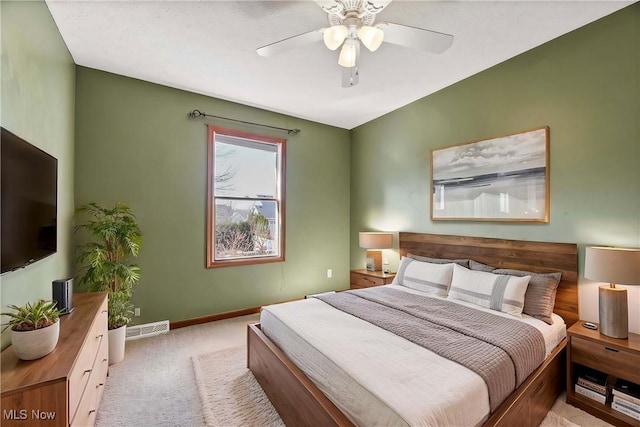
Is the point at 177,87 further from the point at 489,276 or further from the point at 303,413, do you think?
the point at 489,276

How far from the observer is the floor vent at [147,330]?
122 inches

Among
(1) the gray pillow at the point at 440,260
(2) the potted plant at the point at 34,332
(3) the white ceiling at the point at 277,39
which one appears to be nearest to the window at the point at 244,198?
(3) the white ceiling at the point at 277,39

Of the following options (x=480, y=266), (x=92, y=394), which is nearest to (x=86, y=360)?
(x=92, y=394)

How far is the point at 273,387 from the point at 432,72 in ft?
10.6

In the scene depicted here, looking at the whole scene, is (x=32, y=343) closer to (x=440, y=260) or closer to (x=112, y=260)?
(x=112, y=260)

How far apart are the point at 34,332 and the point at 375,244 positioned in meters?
3.25

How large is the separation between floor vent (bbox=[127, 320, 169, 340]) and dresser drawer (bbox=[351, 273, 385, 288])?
2370 millimetres

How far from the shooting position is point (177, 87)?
3395mm

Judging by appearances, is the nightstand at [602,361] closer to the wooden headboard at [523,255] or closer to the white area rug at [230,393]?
the wooden headboard at [523,255]

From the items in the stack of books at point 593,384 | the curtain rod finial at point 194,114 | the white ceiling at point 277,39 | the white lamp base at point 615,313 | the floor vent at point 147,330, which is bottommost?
the floor vent at point 147,330

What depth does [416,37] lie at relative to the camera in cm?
181

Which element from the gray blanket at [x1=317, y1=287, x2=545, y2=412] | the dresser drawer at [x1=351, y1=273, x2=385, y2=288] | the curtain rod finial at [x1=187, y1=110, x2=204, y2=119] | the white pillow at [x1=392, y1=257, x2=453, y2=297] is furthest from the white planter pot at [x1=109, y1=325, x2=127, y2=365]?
the white pillow at [x1=392, y1=257, x2=453, y2=297]

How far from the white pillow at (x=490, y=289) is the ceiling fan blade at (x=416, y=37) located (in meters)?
1.90

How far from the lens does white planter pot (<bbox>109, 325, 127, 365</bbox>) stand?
101 inches
